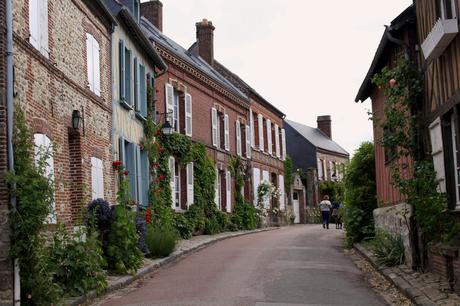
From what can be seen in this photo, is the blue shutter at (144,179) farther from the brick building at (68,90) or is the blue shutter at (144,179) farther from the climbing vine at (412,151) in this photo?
the climbing vine at (412,151)

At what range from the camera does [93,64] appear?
14.1 metres

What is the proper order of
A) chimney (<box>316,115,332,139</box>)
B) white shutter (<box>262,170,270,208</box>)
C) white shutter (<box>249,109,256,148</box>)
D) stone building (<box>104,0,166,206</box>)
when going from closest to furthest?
1. stone building (<box>104,0,166,206</box>)
2. white shutter (<box>249,109,256,148</box>)
3. white shutter (<box>262,170,270,208</box>)
4. chimney (<box>316,115,332,139</box>)

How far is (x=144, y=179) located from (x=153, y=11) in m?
10.5

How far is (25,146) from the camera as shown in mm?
8969

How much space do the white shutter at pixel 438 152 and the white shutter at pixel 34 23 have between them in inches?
257

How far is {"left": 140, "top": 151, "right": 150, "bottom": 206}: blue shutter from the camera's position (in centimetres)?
1869

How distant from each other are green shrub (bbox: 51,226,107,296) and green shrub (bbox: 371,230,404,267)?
559 centimetres

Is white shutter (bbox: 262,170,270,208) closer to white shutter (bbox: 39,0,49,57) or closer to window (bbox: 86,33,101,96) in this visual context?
window (bbox: 86,33,101,96)

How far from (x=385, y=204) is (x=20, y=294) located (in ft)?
31.1


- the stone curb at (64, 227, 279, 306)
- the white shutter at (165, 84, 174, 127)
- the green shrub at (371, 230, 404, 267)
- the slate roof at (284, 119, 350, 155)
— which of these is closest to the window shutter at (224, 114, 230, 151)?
the white shutter at (165, 84, 174, 127)

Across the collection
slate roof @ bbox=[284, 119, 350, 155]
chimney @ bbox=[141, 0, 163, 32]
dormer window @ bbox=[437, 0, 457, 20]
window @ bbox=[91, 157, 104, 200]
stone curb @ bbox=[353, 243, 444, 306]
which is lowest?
A: stone curb @ bbox=[353, 243, 444, 306]

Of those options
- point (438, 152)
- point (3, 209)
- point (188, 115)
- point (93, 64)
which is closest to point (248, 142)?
point (188, 115)

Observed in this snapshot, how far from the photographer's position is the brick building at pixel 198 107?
22.3 meters

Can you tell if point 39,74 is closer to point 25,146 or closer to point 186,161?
point 25,146
